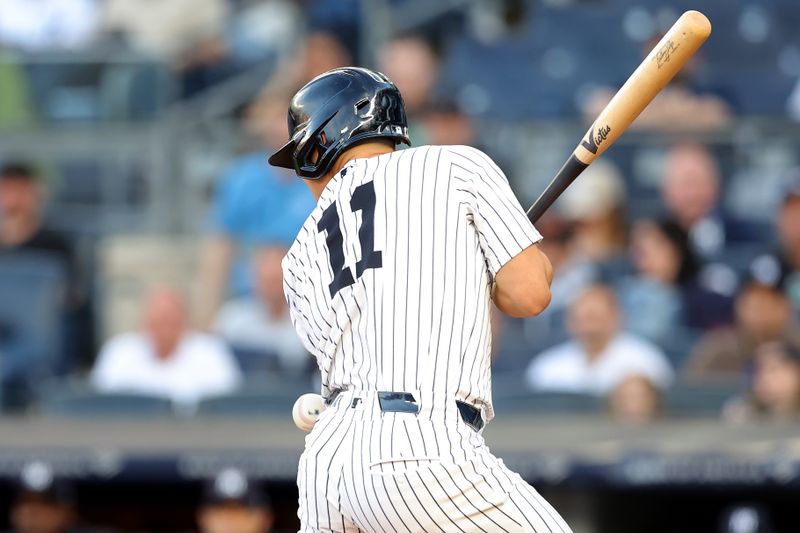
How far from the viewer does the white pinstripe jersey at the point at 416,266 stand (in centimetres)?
296

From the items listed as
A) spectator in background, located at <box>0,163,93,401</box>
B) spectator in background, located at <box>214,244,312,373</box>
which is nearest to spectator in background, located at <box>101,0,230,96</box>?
spectator in background, located at <box>0,163,93,401</box>

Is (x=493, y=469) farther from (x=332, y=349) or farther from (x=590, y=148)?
(x=590, y=148)

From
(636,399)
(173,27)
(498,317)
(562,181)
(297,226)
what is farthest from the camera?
(173,27)

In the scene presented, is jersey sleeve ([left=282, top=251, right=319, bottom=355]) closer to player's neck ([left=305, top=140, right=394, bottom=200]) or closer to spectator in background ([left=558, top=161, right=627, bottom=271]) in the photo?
player's neck ([left=305, top=140, right=394, bottom=200])

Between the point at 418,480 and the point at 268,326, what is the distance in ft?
15.1

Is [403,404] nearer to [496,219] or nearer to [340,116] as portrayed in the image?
[496,219]

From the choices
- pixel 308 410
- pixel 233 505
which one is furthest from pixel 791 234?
pixel 308 410

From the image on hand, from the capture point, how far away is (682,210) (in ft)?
25.6

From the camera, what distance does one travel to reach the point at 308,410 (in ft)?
10.8

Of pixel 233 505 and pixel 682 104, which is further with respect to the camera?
pixel 682 104

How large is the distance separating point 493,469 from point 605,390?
377 cm

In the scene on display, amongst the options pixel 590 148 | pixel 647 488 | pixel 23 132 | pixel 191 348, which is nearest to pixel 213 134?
pixel 23 132

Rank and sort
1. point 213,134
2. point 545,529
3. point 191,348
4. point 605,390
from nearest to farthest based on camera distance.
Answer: point 545,529, point 605,390, point 191,348, point 213,134

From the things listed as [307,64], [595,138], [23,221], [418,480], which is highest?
[307,64]
